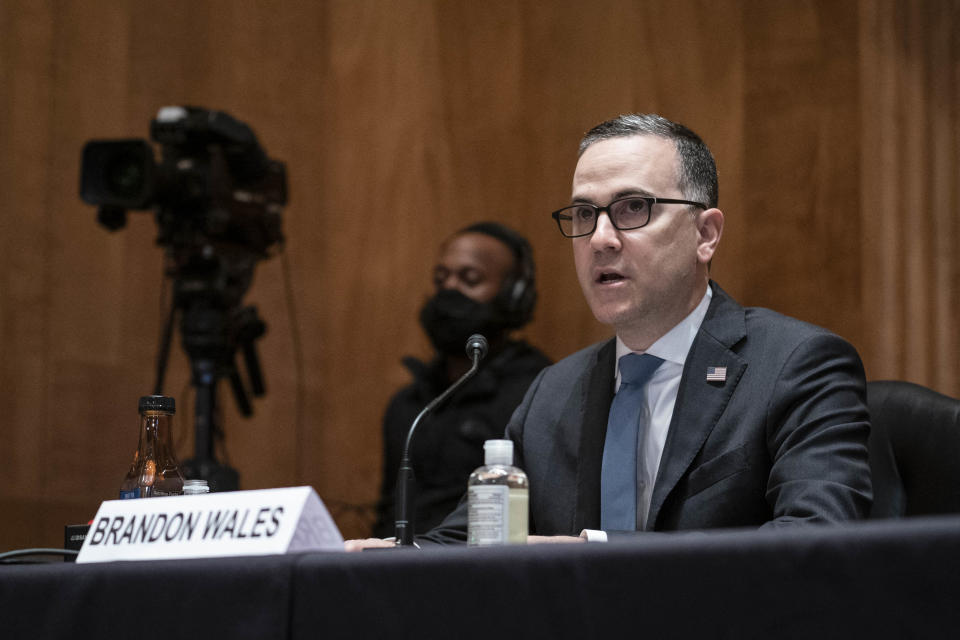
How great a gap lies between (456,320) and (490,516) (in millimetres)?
2071

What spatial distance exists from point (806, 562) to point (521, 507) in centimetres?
45

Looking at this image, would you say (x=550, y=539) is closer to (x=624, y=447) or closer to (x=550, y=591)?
(x=550, y=591)

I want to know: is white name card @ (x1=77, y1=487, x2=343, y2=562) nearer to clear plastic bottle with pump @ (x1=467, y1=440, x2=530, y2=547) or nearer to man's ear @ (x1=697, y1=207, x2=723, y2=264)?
clear plastic bottle with pump @ (x1=467, y1=440, x2=530, y2=547)

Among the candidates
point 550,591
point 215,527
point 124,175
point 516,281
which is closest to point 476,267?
point 516,281

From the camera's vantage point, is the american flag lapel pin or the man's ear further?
the man's ear

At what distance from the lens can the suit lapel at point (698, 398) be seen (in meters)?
1.57

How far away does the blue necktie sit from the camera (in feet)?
5.42

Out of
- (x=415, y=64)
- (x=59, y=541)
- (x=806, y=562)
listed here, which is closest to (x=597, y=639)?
(x=806, y=562)

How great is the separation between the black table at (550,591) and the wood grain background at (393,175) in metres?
2.22

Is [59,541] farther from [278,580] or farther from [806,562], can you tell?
[806,562]

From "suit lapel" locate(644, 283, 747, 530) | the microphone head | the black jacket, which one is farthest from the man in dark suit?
the black jacket

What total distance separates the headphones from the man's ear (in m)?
1.42

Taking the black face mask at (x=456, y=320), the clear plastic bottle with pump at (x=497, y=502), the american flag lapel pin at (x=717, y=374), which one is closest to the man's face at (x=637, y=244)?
the american flag lapel pin at (x=717, y=374)

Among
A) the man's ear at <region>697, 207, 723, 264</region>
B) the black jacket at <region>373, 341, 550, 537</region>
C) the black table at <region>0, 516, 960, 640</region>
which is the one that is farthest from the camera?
the black jacket at <region>373, 341, 550, 537</region>
